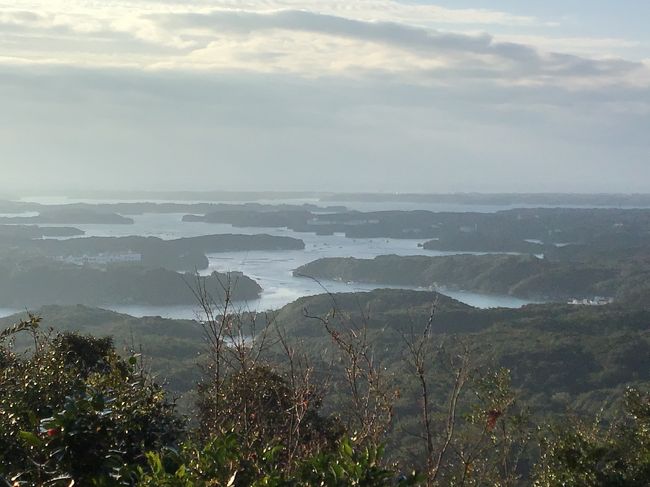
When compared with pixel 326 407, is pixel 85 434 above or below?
above

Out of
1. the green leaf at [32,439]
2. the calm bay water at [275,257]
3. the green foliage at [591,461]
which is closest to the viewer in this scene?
the green leaf at [32,439]

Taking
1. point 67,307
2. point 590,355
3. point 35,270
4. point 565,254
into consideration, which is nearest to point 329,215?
point 565,254

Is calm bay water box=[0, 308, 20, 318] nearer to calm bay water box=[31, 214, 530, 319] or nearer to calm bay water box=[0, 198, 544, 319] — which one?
calm bay water box=[0, 198, 544, 319]

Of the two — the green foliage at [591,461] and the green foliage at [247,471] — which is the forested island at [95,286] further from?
the green foliage at [247,471]

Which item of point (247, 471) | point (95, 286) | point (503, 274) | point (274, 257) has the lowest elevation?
point (95, 286)

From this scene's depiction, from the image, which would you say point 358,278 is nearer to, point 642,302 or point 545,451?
point 642,302

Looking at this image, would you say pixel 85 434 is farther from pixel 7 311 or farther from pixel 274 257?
pixel 274 257

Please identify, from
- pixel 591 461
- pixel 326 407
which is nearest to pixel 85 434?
pixel 591 461

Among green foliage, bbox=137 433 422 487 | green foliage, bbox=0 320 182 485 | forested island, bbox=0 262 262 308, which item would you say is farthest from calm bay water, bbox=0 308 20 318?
green foliage, bbox=137 433 422 487

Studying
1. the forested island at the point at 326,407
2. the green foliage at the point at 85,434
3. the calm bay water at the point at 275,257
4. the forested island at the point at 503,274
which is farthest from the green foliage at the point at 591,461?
the forested island at the point at 503,274

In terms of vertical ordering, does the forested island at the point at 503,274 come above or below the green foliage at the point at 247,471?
below

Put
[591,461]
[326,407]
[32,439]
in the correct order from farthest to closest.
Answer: [326,407]
[591,461]
[32,439]
